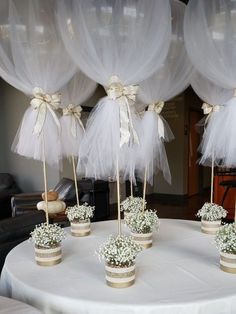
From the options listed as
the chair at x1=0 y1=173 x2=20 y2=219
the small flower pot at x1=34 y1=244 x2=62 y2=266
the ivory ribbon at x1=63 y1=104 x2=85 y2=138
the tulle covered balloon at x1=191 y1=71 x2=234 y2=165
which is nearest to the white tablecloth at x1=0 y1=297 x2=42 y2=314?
the small flower pot at x1=34 y1=244 x2=62 y2=266

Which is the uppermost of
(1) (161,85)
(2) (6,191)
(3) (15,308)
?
(1) (161,85)

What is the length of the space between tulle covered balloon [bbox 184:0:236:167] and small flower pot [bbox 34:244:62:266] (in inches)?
44.4

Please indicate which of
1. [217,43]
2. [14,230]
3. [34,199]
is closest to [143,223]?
[14,230]

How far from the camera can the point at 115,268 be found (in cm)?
134

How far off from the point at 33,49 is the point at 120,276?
120 centimetres

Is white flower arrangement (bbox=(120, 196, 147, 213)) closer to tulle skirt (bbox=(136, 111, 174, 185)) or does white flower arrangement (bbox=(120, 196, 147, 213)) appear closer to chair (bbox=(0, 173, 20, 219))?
tulle skirt (bbox=(136, 111, 174, 185))

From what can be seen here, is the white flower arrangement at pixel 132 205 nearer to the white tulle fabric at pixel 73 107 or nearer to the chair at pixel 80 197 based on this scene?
the white tulle fabric at pixel 73 107

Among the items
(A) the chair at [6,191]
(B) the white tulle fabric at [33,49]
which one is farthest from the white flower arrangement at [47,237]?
(A) the chair at [6,191]

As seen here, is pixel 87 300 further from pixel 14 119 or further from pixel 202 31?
pixel 14 119

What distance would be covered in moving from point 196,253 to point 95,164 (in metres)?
0.74

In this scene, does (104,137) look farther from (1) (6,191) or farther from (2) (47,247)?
(1) (6,191)

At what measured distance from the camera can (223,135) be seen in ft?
5.98

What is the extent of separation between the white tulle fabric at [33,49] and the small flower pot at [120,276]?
2.72 ft

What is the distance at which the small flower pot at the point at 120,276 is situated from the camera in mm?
1328
